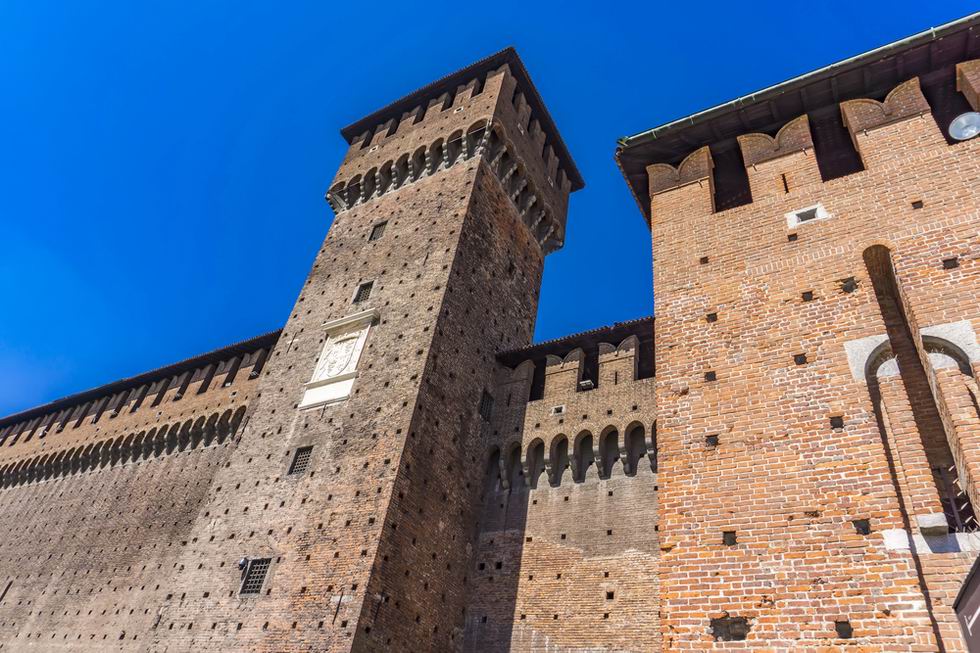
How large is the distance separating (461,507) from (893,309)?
8297 millimetres

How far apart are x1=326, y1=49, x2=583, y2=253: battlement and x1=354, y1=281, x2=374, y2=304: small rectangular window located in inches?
150

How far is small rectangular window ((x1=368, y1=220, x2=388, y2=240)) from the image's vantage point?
16920 millimetres

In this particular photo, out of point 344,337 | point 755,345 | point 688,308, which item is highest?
point 344,337

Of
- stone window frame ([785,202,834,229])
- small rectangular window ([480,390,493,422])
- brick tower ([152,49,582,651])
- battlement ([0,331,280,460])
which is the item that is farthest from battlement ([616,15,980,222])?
battlement ([0,331,280,460])

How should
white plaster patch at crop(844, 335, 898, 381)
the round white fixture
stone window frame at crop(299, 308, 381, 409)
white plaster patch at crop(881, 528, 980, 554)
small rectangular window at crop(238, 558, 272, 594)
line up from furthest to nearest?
1. stone window frame at crop(299, 308, 381, 409)
2. small rectangular window at crop(238, 558, 272, 594)
3. the round white fixture
4. white plaster patch at crop(844, 335, 898, 381)
5. white plaster patch at crop(881, 528, 980, 554)

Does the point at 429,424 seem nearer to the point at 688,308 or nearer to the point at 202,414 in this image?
the point at 688,308

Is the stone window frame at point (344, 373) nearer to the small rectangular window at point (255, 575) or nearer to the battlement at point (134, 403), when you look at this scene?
the small rectangular window at point (255, 575)

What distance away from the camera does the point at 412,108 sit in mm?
20703

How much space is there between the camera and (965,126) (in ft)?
23.6

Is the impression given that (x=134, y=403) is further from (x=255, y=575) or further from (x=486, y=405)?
(x=486, y=405)

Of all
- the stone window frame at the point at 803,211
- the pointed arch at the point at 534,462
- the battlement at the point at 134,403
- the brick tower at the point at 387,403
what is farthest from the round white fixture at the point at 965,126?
the battlement at the point at 134,403

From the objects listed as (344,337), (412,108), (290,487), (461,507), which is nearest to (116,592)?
(290,487)

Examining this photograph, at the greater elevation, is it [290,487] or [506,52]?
[506,52]

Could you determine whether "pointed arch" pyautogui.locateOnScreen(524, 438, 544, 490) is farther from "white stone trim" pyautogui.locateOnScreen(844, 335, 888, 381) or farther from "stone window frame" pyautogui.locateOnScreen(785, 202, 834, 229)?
"white stone trim" pyautogui.locateOnScreen(844, 335, 888, 381)
